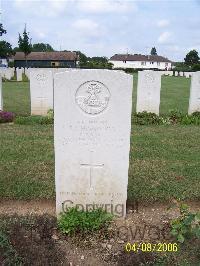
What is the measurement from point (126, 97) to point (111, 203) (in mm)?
1338

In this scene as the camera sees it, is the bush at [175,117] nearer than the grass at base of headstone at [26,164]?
No

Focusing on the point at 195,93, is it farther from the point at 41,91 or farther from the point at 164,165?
the point at 164,165

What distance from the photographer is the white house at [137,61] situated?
104 metres

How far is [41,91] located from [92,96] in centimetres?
842

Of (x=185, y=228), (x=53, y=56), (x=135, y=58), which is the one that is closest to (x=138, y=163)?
(x=185, y=228)

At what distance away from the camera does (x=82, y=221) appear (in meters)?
4.07

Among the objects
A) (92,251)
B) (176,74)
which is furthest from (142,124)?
(176,74)

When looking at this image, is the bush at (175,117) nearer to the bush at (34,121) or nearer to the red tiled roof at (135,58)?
the bush at (34,121)

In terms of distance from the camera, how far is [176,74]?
61062mm

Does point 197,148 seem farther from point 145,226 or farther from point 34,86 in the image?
point 34,86

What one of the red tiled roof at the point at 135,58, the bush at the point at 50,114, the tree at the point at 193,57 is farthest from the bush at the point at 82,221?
the red tiled roof at the point at 135,58
